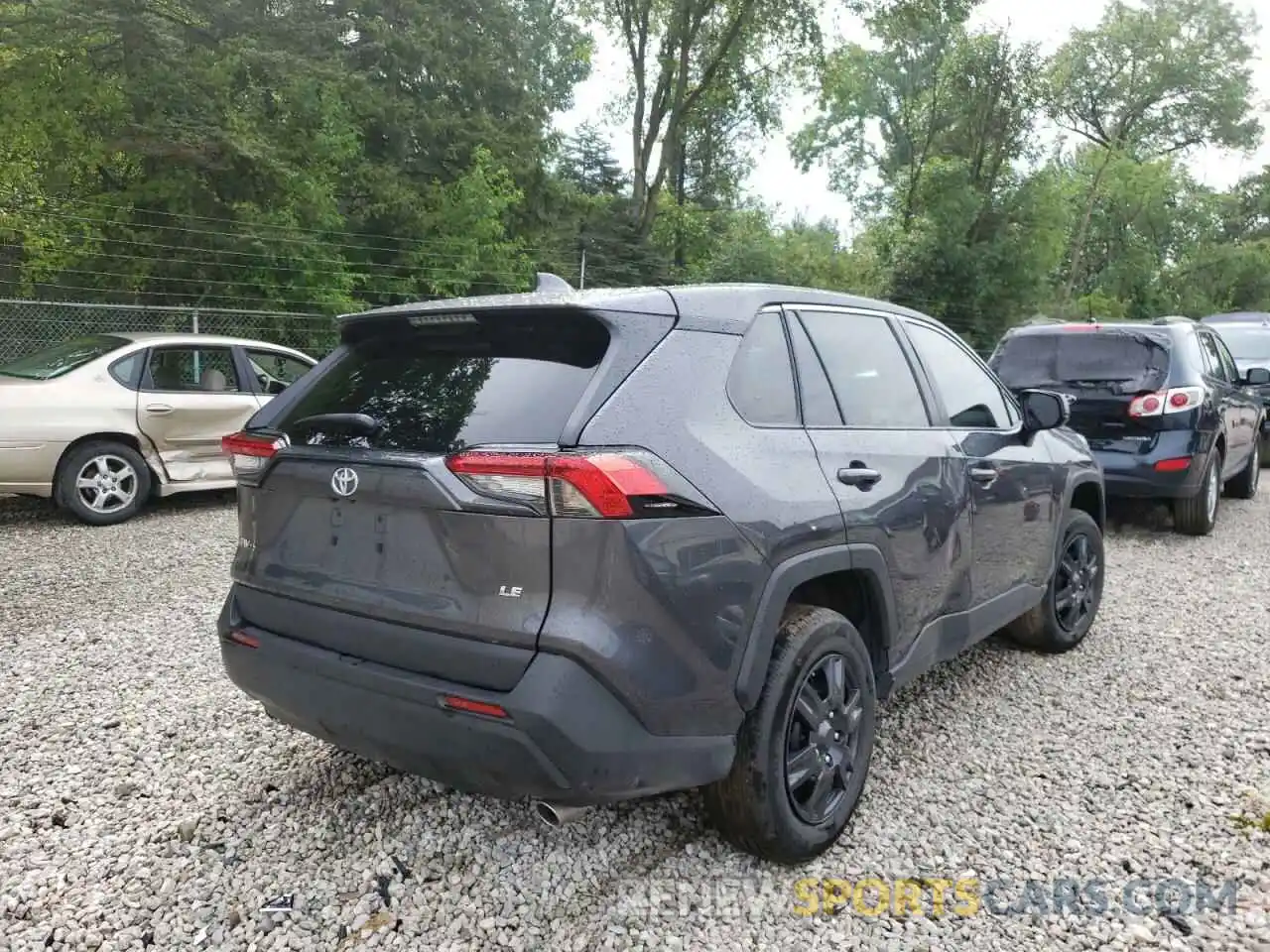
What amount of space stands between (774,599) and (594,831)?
1.02m

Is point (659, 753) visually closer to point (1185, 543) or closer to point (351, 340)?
point (351, 340)

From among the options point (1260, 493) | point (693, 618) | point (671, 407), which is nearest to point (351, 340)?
point (671, 407)

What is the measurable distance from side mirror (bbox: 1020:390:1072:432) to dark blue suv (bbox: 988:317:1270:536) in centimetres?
330

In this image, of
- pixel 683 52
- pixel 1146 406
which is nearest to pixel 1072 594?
pixel 1146 406

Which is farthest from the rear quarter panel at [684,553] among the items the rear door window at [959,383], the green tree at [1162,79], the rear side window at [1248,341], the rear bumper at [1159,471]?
the green tree at [1162,79]

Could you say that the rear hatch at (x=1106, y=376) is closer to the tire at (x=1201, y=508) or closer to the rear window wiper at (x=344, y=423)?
the tire at (x=1201, y=508)

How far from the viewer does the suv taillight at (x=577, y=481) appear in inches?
81.8

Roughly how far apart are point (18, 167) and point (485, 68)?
7.74 meters

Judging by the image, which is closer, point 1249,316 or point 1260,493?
point 1260,493

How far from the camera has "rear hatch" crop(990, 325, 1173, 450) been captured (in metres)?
6.77

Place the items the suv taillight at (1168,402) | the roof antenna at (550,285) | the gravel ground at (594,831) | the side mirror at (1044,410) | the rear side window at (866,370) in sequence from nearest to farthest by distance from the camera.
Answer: the gravel ground at (594,831)
the roof antenna at (550,285)
the rear side window at (866,370)
the side mirror at (1044,410)
the suv taillight at (1168,402)

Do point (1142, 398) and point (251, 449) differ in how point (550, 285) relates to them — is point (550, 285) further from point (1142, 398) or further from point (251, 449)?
point (1142, 398)

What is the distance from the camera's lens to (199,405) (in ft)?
24.6

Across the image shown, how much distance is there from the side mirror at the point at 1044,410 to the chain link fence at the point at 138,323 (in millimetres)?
6314
